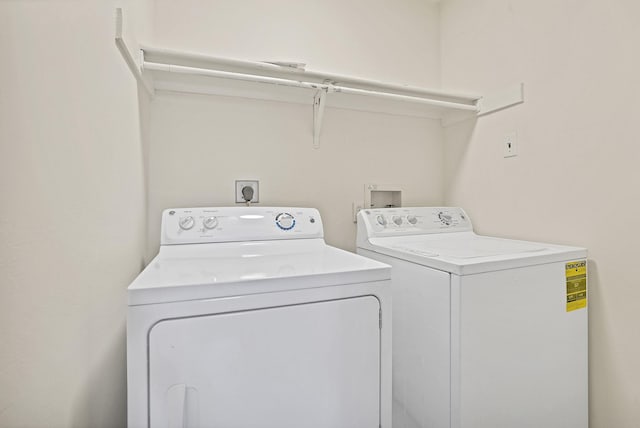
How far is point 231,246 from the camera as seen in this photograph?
1311 mm

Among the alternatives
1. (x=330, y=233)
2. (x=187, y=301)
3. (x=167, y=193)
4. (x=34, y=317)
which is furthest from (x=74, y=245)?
(x=330, y=233)

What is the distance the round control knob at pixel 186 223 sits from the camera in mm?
1296

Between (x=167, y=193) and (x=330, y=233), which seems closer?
(x=167, y=193)

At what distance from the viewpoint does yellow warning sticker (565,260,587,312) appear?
1.20m

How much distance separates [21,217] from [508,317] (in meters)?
1.38

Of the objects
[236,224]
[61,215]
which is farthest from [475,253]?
[61,215]

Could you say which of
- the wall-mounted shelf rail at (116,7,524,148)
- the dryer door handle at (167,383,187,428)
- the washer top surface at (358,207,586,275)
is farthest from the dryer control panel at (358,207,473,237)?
the dryer door handle at (167,383,187,428)

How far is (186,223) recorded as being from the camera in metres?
1.31

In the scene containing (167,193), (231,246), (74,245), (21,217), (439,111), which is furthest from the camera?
(439,111)

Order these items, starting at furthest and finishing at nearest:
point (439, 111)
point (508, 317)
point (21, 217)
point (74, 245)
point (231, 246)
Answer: point (439, 111) → point (231, 246) → point (508, 317) → point (74, 245) → point (21, 217)

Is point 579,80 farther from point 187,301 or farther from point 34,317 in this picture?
point 34,317

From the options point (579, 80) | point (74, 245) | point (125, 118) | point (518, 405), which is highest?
point (579, 80)

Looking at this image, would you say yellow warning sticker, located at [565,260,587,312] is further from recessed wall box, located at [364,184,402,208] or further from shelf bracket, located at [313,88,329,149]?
shelf bracket, located at [313,88,329,149]

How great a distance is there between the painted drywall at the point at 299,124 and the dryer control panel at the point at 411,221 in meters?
0.23
